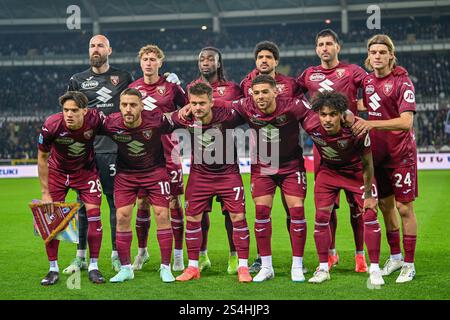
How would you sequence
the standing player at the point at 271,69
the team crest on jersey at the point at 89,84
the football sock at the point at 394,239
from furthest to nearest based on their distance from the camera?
the team crest on jersey at the point at 89,84, the standing player at the point at 271,69, the football sock at the point at 394,239

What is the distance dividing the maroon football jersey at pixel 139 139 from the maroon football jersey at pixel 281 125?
80 centimetres

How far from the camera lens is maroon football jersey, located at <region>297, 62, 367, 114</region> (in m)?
7.15

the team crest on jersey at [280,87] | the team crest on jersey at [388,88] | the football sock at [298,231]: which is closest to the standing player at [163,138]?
the team crest on jersey at [280,87]

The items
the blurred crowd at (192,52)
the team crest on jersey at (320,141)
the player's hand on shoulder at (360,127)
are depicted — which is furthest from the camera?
the blurred crowd at (192,52)

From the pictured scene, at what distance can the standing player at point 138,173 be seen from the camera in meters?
6.78

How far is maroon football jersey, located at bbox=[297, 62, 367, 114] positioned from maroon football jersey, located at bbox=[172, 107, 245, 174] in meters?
0.91

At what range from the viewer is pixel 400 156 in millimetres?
6746

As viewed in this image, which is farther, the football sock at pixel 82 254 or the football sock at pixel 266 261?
the football sock at pixel 82 254

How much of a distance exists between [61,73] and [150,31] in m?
5.82

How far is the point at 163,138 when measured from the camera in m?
7.69

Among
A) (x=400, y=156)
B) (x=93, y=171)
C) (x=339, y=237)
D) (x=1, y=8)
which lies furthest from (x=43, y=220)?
(x=1, y=8)

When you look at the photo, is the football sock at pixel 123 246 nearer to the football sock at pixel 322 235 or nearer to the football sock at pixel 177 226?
the football sock at pixel 177 226

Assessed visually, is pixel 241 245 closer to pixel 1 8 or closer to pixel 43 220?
pixel 43 220

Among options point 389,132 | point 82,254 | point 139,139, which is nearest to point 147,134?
point 139,139
